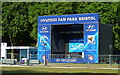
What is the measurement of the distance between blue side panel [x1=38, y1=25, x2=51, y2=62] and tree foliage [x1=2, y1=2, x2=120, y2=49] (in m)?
7.69

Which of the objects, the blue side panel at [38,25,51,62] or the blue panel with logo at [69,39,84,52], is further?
the blue panel with logo at [69,39,84,52]

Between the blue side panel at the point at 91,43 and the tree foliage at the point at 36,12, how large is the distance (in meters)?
8.17

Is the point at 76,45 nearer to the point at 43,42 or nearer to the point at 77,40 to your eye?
the point at 77,40

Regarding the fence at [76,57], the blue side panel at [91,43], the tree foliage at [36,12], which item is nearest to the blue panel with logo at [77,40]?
Answer: the blue side panel at [91,43]

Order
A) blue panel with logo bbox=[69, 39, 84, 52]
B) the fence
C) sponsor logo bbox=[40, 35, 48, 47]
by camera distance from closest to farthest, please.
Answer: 1. the fence
2. sponsor logo bbox=[40, 35, 48, 47]
3. blue panel with logo bbox=[69, 39, 84, 52]

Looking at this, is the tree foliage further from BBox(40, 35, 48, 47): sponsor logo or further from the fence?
the fence

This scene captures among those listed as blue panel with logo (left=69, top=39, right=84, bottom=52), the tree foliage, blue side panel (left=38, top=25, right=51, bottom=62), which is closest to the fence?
blue side panel (left=38, top=25, right=51, bottom=62)

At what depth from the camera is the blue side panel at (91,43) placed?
151ft

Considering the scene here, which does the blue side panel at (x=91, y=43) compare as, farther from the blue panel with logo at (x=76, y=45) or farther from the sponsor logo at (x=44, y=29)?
the sponsor logo at (x=44, y=29)

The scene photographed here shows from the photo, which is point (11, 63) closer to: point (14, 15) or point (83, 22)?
point (83, 22)

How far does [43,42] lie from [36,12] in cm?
1084

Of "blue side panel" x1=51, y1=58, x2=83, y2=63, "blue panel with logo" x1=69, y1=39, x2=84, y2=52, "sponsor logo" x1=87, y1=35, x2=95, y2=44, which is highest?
"sponsor logo" x1=87, y1=35, x2=95, y2=44

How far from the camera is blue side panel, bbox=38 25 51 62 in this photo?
5000 centimetres

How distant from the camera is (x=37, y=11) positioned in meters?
59.2
